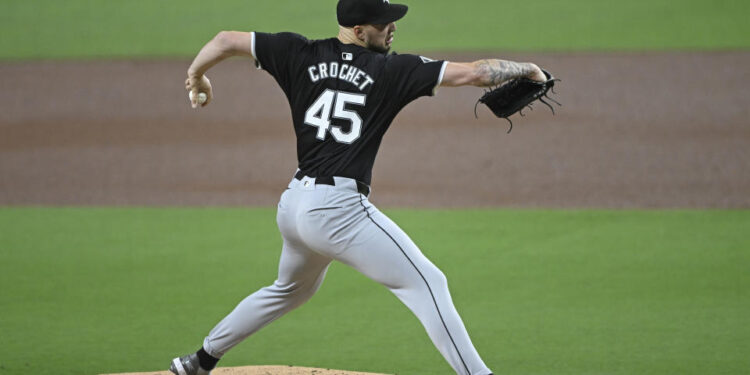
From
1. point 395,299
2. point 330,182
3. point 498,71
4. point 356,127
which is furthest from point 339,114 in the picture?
point 395,299

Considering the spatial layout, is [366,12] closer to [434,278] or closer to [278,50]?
[278,50]

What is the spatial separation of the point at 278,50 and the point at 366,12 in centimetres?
38

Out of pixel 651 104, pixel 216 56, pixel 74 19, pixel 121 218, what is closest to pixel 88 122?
pixel 121 218

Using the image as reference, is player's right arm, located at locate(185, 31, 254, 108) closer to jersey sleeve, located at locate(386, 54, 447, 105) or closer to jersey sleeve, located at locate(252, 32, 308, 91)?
jersey sleeve, located at locate(252, 32, 308, 91)

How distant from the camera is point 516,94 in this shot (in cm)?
407

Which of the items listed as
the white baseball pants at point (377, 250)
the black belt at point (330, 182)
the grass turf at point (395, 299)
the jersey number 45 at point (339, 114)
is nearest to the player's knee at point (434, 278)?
the white baseball pants at point (377, 250)

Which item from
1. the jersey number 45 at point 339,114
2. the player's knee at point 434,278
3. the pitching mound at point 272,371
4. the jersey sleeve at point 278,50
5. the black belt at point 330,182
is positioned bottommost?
the pitching mound at point 272,371

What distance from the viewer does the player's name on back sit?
4.00 meters

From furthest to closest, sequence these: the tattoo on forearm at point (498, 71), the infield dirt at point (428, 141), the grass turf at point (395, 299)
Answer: the infield dirt at point (428, 141) < the grass turf at point (395, 299) < the tattoo on forearm at point (498, 71)

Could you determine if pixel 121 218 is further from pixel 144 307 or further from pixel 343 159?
pixel 343 159

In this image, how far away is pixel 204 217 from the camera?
28.2 feet

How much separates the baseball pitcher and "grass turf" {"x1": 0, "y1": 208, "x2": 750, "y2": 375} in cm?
108

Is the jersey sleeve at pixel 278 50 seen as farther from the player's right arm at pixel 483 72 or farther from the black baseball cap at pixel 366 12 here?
the player's right arm at pixel 483 72

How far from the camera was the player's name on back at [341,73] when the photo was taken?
4004 mm
